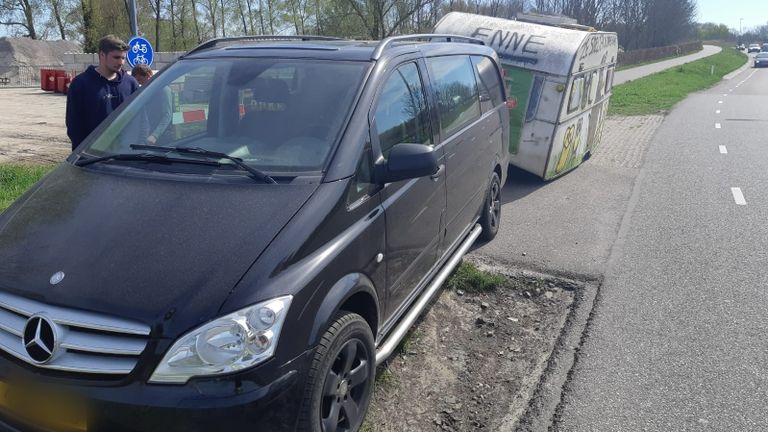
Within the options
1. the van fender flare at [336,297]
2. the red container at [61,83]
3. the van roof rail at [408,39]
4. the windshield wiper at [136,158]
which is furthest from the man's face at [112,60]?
the red container at [61,83]

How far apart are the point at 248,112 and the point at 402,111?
3.00 ft

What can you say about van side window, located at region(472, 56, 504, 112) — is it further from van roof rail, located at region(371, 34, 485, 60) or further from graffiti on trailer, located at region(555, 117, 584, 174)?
graffiti on trailer, located at region(555, 117, 584, 174)

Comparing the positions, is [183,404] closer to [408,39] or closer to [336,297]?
[336,297]

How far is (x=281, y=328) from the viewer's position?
2.45m

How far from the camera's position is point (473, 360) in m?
4.18

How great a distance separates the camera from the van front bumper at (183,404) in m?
2.29

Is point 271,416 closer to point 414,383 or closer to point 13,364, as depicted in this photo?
point 13,364

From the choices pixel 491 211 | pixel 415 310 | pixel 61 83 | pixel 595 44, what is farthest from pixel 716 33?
pixel 415 310

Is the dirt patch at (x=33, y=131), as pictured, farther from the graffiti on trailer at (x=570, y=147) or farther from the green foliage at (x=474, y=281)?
the graffiti on trailer at (x=570, y=147)

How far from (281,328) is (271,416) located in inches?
13.1

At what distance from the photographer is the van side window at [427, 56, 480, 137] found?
4.45 meters

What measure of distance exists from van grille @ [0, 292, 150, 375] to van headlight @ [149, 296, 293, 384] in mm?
131

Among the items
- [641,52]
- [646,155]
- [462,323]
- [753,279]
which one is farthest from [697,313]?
[641,52]

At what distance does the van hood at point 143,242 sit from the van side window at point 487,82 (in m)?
3.10
